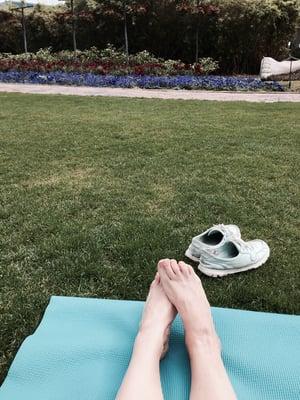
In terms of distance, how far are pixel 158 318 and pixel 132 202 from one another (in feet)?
6.03

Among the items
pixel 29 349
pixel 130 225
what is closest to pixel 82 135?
pixel 130 225

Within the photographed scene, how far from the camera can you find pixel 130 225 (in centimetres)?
327

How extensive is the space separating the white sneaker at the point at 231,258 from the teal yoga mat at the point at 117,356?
0.55 m

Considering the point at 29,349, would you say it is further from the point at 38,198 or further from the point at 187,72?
the point at 187,72

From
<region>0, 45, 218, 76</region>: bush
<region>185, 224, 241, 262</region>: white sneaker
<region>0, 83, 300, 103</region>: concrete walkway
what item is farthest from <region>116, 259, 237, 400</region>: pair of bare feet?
<region>0, 45, 218, 76</region>: bush

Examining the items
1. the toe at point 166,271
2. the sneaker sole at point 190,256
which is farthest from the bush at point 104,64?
the toe at point 166,271

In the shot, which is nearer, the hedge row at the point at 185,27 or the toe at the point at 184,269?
the toe at the point at 184,269

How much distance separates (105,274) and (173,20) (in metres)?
12.3

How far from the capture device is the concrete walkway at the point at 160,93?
8547 millimetres

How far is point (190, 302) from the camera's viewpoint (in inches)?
75.3

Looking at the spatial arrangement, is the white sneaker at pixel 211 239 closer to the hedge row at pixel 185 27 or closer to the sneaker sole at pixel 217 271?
the sneaker sole at pixel 217 271

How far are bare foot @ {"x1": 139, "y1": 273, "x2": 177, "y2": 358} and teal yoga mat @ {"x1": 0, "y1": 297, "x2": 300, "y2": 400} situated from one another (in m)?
0.09

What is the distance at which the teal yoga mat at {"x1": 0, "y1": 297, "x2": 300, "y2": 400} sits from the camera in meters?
1.66

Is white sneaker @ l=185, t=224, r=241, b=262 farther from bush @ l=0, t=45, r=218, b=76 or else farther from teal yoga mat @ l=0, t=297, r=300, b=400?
bush @ l=0, t=45, r=218, b=76
